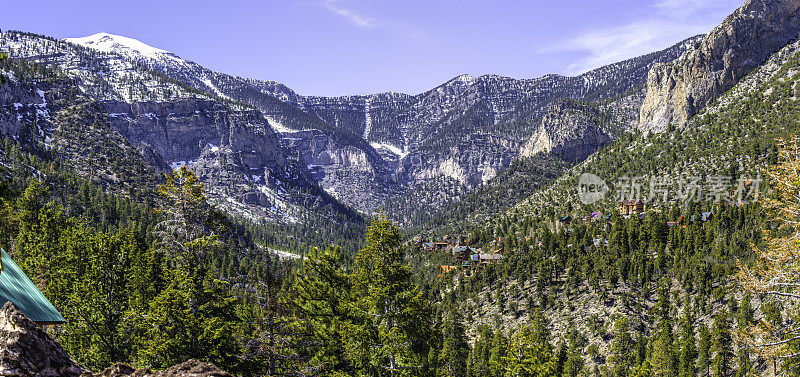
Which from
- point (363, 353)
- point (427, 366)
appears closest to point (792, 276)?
point (427, 366)

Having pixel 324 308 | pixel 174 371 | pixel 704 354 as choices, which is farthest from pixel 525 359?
pixel 704 354

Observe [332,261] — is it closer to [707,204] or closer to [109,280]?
[109,280]

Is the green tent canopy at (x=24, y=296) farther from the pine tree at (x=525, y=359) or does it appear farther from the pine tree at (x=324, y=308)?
the pine tree at (x=525, y=359)

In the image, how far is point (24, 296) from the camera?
18.3 meters

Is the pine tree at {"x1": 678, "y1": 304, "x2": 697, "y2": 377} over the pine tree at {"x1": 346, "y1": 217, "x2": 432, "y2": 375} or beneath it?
beneath

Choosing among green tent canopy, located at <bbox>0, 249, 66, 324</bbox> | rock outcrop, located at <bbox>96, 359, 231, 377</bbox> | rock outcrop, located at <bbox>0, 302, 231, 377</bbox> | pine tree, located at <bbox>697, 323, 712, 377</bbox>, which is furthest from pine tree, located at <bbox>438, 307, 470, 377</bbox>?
rock outcrop, located at <bbox>0, 302, 231, 377</bbox>

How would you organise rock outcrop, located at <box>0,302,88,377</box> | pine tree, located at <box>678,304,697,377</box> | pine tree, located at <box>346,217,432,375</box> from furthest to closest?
1. pine tree, located at <box>678,304,697,377</box>
2. pine tree, located at <box>346,217,432,375</box>
3. rock outcrop, located at <box>0,302,88,377</box>

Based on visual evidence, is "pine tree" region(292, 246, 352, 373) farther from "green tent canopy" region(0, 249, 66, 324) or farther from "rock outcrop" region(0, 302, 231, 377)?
"rock outcrop" region(0, 302, 231, 377)

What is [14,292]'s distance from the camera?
17.5 meters

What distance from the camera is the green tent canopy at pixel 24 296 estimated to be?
1706cm

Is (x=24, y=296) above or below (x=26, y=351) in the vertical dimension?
below

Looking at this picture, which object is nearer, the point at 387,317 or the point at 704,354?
the point at 387,317

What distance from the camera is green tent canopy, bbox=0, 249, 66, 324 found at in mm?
17062

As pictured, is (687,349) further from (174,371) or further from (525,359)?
(174,371)
